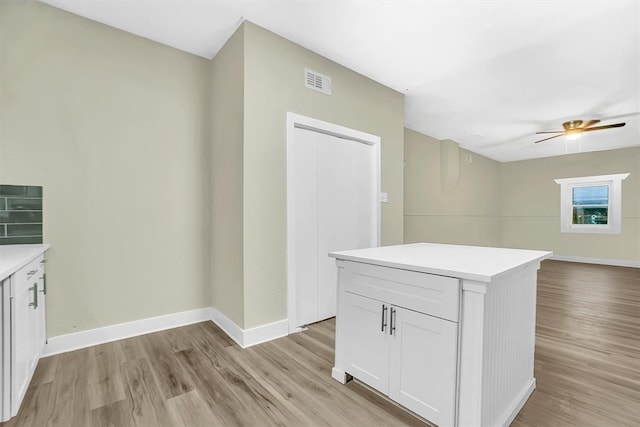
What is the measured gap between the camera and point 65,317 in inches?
89.4

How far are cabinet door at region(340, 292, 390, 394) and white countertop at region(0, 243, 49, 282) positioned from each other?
1653mm

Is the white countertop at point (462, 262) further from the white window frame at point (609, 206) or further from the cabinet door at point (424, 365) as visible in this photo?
the white window frame at point (609, 206)

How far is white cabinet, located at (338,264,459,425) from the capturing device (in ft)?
4.38

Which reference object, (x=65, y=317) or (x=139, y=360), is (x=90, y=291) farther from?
(x=139, y=360)

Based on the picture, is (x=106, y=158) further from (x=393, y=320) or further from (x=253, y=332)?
(x=393, y=320)

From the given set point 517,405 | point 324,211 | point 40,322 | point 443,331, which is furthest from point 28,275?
point 517,405

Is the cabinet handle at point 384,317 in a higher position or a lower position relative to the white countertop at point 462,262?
lower

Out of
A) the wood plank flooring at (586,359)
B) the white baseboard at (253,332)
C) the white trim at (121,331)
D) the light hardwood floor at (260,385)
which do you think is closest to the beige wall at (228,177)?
the white baseboard at (253,332)

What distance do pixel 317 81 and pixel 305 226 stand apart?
144 centimetres

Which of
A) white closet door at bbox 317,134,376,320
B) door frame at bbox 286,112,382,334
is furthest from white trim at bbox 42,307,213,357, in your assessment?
white closet door at bbox 317,134,376,320

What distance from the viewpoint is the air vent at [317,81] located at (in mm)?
2825

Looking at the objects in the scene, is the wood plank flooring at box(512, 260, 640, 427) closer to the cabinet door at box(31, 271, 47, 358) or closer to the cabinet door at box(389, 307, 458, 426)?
the cabinet door at box(389, 307, 458, 426)

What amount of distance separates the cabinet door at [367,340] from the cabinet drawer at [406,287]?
0.06 m

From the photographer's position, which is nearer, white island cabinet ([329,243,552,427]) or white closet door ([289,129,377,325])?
white island cabinet ([329,243,552,427])
